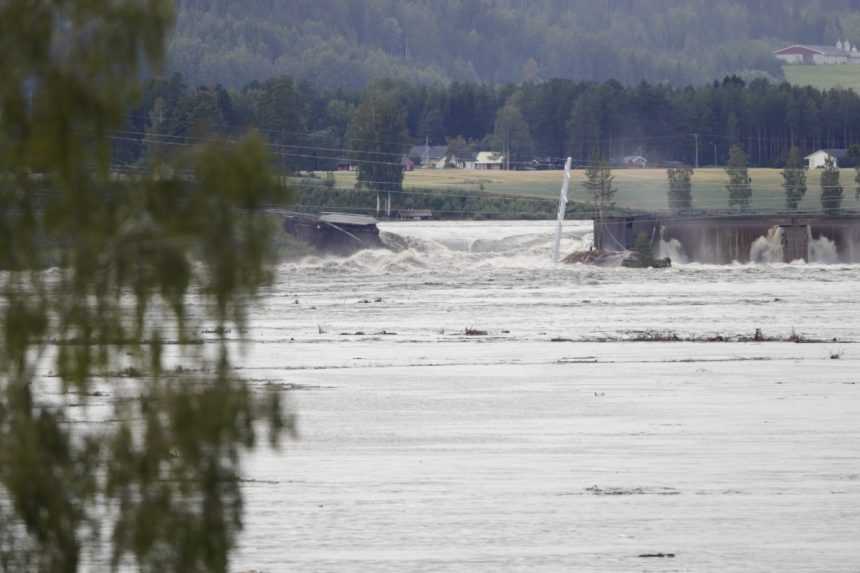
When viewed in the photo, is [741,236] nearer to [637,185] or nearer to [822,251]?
[822,251]

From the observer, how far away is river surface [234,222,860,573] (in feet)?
47.0

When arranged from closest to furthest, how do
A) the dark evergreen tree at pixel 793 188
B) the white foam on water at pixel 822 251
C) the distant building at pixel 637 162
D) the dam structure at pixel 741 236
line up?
the dam structure at pixel 741 236 < the white foam on water at pixel 822 251 < the dark evergreen tree at pixel 793 188 < the distant building at pixel 637 162

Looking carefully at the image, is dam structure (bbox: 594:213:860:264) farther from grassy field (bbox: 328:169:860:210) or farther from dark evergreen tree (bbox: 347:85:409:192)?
dark evergreen tree (bbox: 347:85:409:192)

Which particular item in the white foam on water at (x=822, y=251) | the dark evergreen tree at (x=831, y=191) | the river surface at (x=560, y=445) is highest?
the dark evergreen tree at (x=831, y=191)

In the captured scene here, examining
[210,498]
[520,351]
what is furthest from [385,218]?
[210,498]

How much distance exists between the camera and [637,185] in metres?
163

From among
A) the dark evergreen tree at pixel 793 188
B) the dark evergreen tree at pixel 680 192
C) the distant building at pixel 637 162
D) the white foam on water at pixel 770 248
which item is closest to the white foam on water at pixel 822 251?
the white foam on water at pixel 770 248

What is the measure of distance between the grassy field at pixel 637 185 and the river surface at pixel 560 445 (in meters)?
110

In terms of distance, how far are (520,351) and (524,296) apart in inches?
1043

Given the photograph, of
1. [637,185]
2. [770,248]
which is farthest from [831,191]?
[770,248]

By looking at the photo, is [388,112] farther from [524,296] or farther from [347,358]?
[347,358]

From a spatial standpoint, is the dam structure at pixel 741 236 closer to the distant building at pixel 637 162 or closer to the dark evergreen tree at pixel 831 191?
the dark evergreen tree at pixel 831 191

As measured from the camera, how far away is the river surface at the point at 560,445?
564 inches

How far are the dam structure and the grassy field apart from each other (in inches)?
1751
